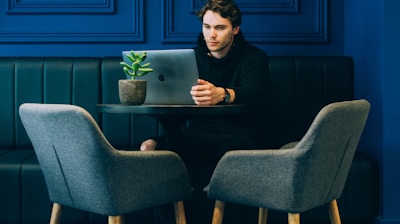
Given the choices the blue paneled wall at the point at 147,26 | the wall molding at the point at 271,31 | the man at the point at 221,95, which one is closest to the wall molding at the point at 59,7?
the blue paneled wall at the point at 147,26

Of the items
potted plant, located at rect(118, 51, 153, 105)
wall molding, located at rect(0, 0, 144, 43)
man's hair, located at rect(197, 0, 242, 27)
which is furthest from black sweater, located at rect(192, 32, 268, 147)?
wall molding, located at rect(0, 0, 144, 43)

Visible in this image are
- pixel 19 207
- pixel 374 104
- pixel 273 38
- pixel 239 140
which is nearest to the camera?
pixel 239 140

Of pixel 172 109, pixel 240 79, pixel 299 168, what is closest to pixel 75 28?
pixel 240 79

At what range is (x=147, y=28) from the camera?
3410 millimetres

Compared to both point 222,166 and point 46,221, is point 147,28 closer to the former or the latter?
point 46,221

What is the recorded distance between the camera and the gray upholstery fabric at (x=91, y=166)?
1807 mm

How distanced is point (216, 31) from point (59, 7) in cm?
127

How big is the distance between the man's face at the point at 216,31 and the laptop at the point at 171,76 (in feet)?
1.42

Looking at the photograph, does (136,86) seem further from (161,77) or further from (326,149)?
(326,149)

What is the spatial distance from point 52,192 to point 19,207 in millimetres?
693

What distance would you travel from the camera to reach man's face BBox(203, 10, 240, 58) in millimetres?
2555

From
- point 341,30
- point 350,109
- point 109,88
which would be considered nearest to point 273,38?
point 341,30

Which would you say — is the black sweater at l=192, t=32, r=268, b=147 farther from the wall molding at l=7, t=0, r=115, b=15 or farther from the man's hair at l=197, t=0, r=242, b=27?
the wall molding at l=7, t=0, r=115, b=15

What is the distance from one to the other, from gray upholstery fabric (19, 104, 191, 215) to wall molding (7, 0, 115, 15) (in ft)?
5.07
